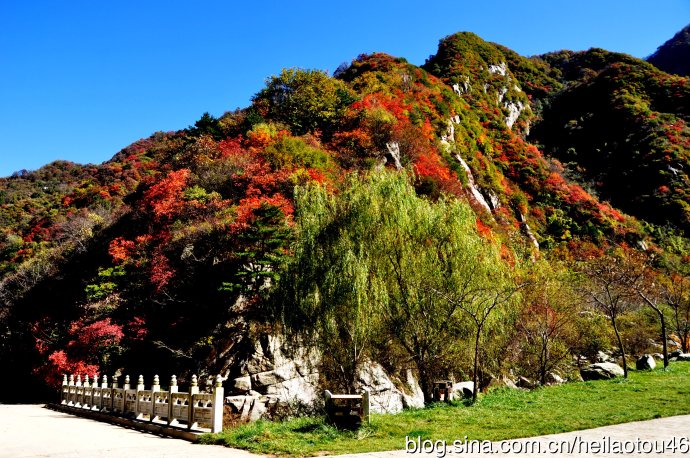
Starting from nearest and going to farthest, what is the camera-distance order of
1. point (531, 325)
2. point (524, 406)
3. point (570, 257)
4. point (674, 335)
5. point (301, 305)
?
point (524, 406)
point (301, 305)
point (531, 325)
point (674, 335)
point (570, 257)

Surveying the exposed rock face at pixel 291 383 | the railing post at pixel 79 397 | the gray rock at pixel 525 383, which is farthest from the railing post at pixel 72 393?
the gray rock at pixel 525 383

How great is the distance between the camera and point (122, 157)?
2525 inches

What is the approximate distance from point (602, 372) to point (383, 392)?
29.5 feet

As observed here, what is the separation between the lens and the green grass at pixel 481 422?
9633mm

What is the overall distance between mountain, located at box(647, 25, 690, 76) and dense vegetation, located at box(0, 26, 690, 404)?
5981 centimetres

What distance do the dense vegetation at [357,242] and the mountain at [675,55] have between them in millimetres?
59811

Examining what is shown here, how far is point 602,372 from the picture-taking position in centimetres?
1895

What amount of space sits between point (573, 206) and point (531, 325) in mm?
32352

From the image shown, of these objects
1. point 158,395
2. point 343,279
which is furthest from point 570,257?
point 158,395

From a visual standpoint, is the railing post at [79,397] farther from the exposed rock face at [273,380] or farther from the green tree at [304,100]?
the green tree at [304,100]

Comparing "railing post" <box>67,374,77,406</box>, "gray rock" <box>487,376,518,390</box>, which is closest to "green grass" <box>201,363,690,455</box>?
"gray rock" <box>487,376,518,390</box>

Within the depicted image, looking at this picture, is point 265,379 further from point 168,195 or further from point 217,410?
point 168,195

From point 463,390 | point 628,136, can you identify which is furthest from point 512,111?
point 463,390

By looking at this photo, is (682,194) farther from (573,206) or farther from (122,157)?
(122,157)
